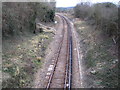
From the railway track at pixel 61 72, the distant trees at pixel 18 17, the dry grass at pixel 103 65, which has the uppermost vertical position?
the distant trees at pixel 18 17

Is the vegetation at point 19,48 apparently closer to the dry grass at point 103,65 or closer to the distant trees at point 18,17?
the distant trees at point 18,17

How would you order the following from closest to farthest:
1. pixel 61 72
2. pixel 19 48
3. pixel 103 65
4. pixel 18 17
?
pixel 61 72, pixel 103 65, pixel 19 48, pixel 18 17

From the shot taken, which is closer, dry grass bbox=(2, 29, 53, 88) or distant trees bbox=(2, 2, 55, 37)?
dry grass bbox=(2, 29, 53, 88)

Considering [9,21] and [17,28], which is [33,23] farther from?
[9,21]

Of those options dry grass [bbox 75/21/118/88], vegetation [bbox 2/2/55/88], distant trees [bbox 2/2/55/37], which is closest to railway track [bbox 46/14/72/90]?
vegetation [bbox 2/2/55/88]

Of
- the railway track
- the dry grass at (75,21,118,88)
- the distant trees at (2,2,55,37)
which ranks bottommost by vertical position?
the railway track

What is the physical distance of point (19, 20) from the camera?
970 inches

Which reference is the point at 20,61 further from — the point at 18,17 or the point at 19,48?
the point at 18,17

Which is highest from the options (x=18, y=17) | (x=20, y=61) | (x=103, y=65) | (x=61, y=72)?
(x=18, y=17)

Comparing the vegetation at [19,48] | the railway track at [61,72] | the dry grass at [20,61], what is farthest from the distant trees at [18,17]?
the railway track at [61,72]

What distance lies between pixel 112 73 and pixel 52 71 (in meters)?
4.73

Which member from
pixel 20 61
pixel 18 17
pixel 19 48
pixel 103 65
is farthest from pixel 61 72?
pixel 18 17

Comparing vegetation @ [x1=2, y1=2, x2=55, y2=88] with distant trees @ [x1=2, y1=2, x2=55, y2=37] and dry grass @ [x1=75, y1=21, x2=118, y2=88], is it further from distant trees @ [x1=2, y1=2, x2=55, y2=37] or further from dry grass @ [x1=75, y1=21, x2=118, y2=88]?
dry grass @ [x1=75, y1=21, x2=118, y2=88]

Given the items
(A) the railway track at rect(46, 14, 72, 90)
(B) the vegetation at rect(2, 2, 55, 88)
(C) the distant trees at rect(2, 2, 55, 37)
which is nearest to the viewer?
(A) the railway track at rect(46, 14, 72, 90)
